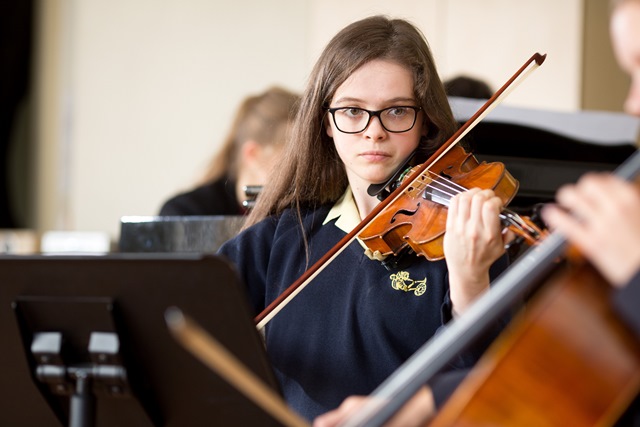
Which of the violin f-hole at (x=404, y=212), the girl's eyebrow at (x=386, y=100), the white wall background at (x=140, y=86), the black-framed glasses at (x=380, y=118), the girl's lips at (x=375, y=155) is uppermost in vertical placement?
the girl's eyebrow at (x=386, y=100)

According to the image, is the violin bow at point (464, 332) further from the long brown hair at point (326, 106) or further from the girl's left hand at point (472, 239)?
the long brown hair at point (326, 106)

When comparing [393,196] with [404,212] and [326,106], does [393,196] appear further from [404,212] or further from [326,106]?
[326,106]

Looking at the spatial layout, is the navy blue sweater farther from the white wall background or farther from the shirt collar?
the white wall background

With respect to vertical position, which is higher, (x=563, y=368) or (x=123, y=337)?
(x=563, y=368)

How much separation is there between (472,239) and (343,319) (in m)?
0.26

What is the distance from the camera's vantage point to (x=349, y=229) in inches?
52.4

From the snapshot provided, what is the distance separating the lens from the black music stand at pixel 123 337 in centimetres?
90

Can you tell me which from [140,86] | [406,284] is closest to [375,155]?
[406,284]

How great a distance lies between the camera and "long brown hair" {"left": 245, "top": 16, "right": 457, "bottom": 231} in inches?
A: 52.1

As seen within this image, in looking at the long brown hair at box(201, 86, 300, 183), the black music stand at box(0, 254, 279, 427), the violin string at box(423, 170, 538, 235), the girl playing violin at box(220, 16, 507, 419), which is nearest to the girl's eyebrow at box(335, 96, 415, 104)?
the girl playing violin at box(220, 16, 507, 419)

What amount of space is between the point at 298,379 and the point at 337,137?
1.14 feet

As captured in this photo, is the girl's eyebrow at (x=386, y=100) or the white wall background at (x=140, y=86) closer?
the girl's eyebrow at (x=386, y=100)

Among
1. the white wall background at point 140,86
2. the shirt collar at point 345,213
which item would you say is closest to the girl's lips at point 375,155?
the shirt collar at point 345,213

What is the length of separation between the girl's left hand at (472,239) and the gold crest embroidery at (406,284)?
127 mm
